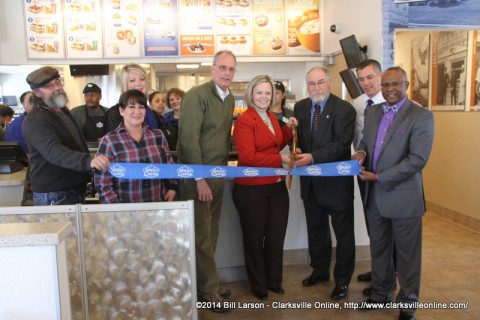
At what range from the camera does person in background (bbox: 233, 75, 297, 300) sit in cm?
315

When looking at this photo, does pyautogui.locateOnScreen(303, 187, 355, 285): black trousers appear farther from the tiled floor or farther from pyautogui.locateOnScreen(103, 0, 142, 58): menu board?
pyautogui.locateOnScreen(103, 0, 142, 58): menu board

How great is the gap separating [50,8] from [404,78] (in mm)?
4765

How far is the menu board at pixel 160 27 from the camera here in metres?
5.59

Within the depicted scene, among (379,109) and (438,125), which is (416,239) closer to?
(379,109)

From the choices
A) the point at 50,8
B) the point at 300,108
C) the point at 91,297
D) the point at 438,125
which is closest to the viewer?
the point at 91,297

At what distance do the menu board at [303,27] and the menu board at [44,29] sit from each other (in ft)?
10.3

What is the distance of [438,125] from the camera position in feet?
19.6

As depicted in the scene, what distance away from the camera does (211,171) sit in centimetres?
301

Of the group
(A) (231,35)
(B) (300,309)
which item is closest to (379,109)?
(B) (300,309)

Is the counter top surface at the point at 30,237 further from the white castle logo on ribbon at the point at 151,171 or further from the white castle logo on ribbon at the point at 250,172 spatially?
the white castle logo on ribbon at the point at 250,172

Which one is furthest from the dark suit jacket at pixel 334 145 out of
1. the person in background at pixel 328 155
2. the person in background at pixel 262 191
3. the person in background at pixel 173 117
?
the person in background at pixel 173 117

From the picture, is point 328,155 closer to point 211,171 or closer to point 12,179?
point 211,171

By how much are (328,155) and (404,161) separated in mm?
632

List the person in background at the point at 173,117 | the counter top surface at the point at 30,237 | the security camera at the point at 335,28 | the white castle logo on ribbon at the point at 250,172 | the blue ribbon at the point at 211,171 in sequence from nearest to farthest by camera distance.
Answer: the counter top surface at the point at 30,237 → the blue ribbon at the point at 211,171 → the white castle logo on ribbon at the point at 250,172 → the person in background at the point at 173,117 → the security camera at the point at 335,28
